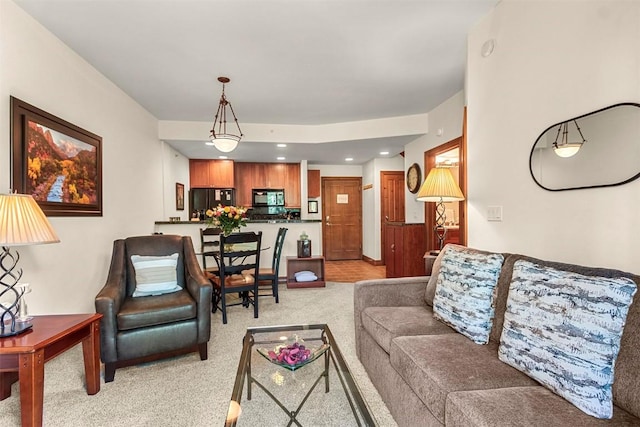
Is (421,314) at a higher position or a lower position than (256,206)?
lower

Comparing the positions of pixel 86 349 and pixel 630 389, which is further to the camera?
pixel 86 349

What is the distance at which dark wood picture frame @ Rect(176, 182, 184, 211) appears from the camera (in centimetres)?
566

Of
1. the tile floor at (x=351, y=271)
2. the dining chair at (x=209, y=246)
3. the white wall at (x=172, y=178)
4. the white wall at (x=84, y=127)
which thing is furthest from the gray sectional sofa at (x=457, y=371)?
the white wall at (x=172, y=178)

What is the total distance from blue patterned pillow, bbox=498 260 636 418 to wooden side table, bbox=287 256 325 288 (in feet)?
11.7

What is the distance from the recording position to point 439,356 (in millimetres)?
1499

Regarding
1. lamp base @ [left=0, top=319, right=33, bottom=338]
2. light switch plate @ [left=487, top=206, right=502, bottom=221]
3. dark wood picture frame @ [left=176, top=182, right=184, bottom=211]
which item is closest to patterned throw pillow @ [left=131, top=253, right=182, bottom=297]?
lamp base @ [left=0, top=319, right=33, bottom=338]

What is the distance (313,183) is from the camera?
24.3 ft

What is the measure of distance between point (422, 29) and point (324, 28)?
2.61ft

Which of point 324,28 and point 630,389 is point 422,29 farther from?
point 630,389

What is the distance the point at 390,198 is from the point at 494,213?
459 cm

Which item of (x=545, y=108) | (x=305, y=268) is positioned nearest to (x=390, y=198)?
(x=305, y=268)

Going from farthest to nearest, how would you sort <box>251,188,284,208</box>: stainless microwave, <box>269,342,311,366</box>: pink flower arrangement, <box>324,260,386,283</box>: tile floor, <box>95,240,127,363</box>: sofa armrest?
<box>251,188,284,208</box>: stainless microwave
<box>324,260,386,283</box>: tile floor
<box>95,240,127,363</box>: sofa armrest
<box>269,342,311,366</box>: pink flower arrangement

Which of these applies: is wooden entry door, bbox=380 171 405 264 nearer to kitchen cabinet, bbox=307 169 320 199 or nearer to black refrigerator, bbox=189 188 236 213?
kitchen cabinet, bbox=307 169 320 199

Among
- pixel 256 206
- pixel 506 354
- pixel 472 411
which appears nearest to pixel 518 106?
pixel 506 354
